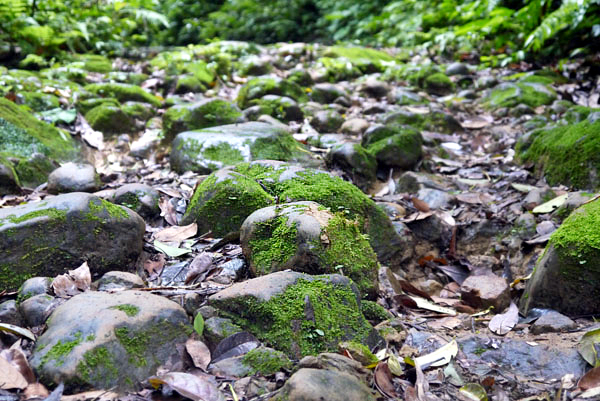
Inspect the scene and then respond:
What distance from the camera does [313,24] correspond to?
12305mm

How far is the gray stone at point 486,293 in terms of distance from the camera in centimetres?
302

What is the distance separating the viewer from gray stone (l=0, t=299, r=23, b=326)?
223cm

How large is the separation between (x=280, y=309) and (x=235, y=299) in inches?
8.0

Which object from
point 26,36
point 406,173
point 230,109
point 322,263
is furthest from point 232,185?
point 26,36

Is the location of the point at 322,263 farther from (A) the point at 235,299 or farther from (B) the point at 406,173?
(B) the point at 406,173

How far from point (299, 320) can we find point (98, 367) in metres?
0.79

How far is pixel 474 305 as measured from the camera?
3061mm

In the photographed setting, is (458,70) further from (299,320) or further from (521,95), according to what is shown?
(299,320)

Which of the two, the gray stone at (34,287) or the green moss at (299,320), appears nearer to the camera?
the green moss at (299,320)

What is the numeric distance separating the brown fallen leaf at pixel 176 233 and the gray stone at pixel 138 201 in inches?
11.5

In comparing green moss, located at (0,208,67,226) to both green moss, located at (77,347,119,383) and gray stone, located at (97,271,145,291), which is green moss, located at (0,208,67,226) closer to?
gray stone, located at (97,271,145,291)

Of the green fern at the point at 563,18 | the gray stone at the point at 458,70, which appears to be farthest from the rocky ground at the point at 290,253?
the gray stone at the point at 458,70

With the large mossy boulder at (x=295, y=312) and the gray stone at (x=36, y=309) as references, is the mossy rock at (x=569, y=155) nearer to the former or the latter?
the large mossy boulder at (x=295, y=312)

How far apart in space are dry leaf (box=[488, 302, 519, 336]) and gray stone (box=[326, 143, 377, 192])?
1.74 meters
